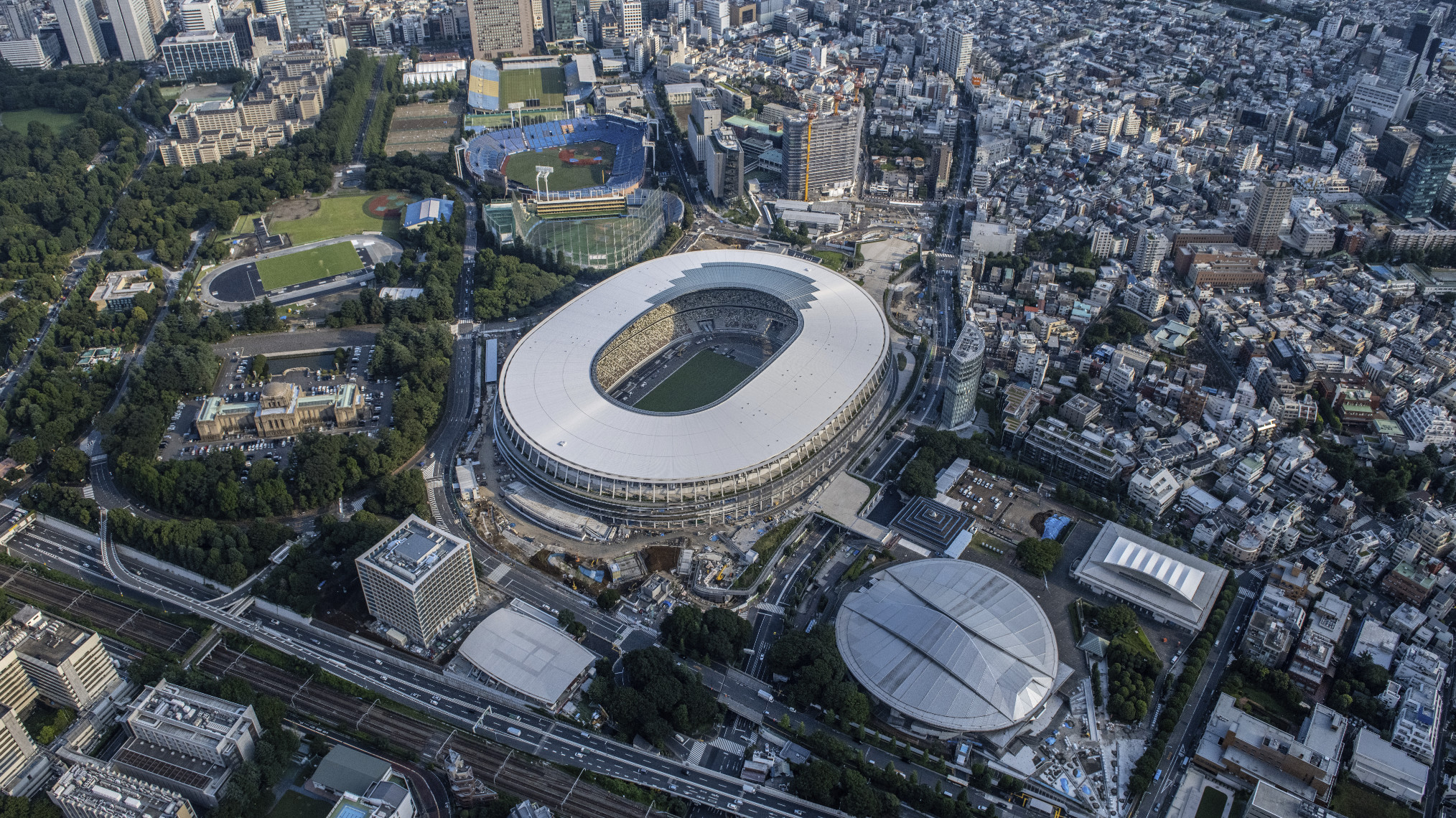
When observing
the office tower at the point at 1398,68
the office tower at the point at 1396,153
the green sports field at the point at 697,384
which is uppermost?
the office tower at the point at 1398,68

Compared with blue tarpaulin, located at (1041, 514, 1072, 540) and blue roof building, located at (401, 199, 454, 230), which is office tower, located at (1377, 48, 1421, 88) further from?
blue roof building, located at (401, 199, 454, 230)

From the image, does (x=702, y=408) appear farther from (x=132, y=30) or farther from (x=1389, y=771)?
(x=132, y=30)

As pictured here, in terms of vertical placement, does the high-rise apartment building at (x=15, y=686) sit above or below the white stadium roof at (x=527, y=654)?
above

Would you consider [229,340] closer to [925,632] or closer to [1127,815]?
[925,632]

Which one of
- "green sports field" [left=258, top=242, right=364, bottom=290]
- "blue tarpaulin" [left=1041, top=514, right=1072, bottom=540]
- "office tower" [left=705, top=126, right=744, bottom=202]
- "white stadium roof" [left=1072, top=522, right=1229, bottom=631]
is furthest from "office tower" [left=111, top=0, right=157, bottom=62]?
"white stadium roof" [left=1072, top=522, right=1229, bottom=631]

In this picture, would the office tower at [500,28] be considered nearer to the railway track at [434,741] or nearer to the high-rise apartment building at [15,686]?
the railway track at [434,741]

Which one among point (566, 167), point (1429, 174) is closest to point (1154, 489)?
point (1429, 174)

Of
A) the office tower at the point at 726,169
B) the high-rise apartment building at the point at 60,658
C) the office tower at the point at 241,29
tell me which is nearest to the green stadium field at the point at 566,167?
the office tower at the point at 726,169
